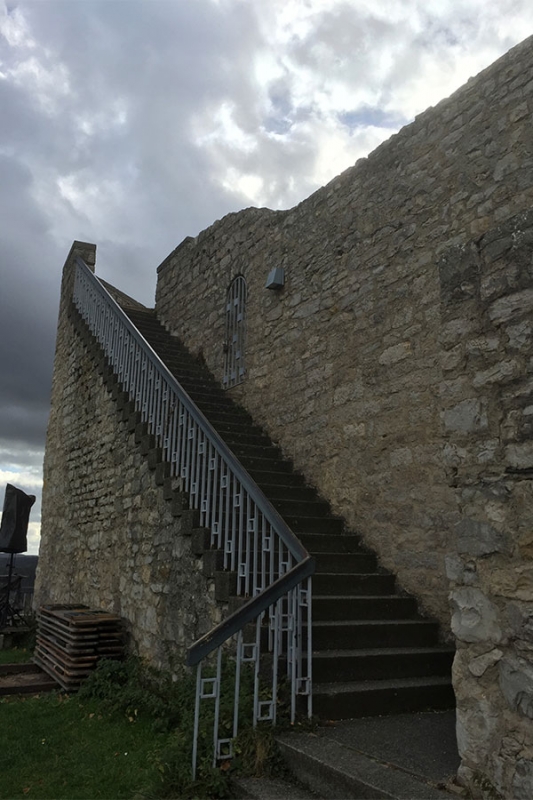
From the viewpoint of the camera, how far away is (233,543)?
4.76 metres

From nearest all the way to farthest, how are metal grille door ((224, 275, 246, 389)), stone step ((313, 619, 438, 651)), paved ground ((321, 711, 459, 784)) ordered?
paved ground ((321, 711, 459, 784))
stone step ((313, 619, 438, 651))
metal grille door ((224, 275, 246, 389))

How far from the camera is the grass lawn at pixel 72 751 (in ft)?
11.9

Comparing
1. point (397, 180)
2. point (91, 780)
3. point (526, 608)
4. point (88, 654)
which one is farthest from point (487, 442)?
point (88, 654)

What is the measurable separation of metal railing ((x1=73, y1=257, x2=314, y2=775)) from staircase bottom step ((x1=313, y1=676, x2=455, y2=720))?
0.17 metres

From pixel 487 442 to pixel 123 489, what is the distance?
544 cm

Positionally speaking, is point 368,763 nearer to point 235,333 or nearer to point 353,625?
point 353,625

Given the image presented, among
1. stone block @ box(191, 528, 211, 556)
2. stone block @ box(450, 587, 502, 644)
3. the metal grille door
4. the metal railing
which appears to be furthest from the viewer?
the metal grille door

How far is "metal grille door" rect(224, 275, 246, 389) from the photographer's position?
8.88 meters

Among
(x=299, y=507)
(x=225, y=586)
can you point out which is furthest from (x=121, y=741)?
(x=299, y=507)

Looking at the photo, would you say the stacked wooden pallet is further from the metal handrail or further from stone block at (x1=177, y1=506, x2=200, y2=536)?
the metal handrail

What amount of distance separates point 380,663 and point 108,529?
4438 mm

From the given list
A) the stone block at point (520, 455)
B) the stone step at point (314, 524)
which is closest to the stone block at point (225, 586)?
the stone step at point (314, 524)

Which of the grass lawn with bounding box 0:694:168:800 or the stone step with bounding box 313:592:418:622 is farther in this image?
the stone step with bounding box 313:592:418:622

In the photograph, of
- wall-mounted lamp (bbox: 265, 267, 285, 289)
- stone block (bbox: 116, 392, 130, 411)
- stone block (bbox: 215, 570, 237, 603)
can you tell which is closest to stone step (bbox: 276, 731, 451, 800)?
stone block (bbox: 215, 570, 237, 603)
